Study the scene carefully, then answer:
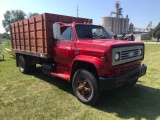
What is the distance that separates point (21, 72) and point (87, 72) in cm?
491

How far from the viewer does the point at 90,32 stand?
569cm

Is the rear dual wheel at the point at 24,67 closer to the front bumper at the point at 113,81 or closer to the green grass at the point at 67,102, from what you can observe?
the green grass at the point at 67,102

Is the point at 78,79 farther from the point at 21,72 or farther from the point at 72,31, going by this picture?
the point at 21,72

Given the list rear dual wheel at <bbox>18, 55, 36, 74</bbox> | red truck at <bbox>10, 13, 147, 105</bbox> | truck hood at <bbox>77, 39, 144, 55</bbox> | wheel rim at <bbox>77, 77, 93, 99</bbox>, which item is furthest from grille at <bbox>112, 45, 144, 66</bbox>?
rear dual wheel at <bbox>18, 55, 36, 74</bbox>

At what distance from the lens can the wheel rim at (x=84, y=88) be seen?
4.73m

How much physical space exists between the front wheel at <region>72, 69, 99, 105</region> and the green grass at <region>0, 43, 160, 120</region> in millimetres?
203

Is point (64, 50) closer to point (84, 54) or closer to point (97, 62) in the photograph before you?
point (84, 54)

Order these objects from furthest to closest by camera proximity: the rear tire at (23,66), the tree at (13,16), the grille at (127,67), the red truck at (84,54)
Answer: the tree at (13,16), the rear tire at (23,66), the grille at (127,67), the red truck at (84,54)

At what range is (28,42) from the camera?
7359 millimetres

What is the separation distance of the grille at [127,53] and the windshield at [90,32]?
1259 mm

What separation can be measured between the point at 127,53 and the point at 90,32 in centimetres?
154

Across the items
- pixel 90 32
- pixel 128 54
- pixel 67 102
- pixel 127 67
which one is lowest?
pixel 67 102

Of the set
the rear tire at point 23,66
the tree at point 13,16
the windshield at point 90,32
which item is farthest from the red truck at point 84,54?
the tree at point 13,16

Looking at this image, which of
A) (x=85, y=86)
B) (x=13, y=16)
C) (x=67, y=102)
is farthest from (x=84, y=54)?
(x=13, y=16)
